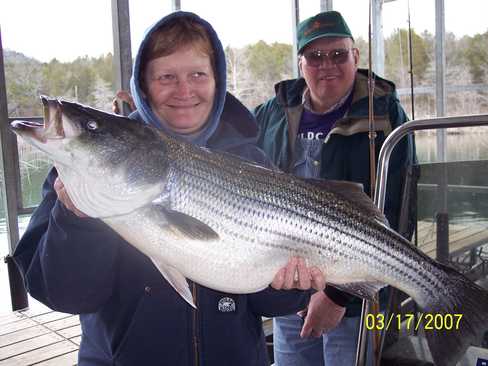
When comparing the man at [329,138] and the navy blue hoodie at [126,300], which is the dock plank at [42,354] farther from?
the navy blue hoodie at [126,300]

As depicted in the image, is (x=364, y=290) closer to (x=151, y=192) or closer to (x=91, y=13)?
(x=151, y=192)

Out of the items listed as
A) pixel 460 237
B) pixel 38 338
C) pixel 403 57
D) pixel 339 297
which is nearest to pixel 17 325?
pixel 38 338

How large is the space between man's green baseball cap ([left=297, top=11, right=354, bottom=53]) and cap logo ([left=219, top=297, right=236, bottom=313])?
1.83 m

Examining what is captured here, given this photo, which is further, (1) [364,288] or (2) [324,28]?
(2) [324,28]

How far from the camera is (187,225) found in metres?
1.86

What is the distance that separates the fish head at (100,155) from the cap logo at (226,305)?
0.53 m

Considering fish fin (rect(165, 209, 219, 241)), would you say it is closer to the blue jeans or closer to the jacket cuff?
the jacket cuff

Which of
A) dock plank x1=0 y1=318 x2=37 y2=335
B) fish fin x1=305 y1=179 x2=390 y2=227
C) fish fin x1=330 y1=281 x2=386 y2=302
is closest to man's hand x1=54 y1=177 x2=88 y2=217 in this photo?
fish fin x1=305 y1=179 x2=390 y2=227

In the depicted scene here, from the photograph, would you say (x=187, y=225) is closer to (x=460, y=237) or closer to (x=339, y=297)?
(x=339, y=297)

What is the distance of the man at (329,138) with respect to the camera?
114 inches

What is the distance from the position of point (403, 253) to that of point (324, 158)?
104cm

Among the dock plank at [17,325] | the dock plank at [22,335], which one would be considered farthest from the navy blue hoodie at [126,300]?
the dock plank at [17,325]

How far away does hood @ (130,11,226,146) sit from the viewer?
2117mm

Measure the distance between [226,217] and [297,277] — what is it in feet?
1.38
